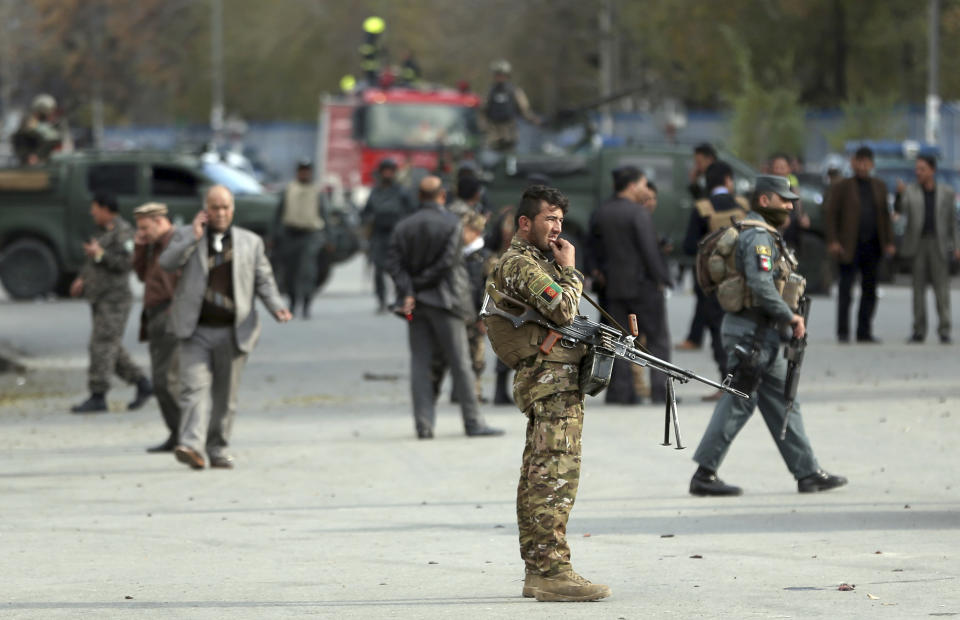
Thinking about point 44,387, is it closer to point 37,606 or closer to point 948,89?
point 37,606

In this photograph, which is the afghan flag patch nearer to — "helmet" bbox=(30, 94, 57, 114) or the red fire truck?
"helmet" bbox=(30, 94, 57, 114)

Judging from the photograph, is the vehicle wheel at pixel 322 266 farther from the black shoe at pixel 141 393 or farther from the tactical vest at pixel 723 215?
the tactical vest at pixel 723 215

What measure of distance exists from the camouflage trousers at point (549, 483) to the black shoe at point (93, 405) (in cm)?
754

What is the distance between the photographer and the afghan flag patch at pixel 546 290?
7277 millimetres

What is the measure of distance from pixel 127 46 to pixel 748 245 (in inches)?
2745

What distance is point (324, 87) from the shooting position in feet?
261

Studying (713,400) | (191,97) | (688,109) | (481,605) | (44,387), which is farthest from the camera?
(191,97)

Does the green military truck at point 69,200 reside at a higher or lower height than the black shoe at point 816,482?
higher

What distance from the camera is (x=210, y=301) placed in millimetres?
11281

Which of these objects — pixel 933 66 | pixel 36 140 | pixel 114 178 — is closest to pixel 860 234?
pixel 114 178

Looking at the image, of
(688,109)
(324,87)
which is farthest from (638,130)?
(324,87)

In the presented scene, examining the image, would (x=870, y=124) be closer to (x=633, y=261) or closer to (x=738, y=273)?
(x=633, y=261)

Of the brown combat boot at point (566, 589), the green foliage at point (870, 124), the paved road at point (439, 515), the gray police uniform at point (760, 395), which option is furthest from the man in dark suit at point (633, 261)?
the green foliage at point (870, 124)

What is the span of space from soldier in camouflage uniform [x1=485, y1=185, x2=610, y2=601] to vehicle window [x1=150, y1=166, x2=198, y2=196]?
710 inches
